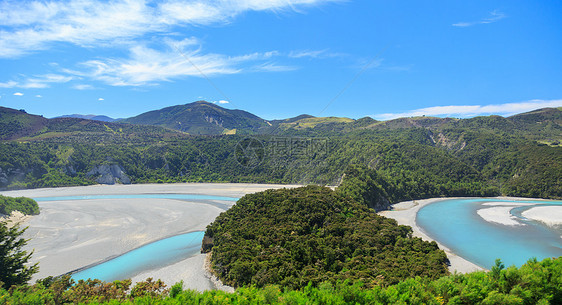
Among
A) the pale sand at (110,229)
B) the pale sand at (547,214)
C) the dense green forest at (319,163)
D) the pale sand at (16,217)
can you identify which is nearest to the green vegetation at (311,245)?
the pale sand at (110,229)

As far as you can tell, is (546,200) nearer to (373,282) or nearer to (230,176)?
(373,282)

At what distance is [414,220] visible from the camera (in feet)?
145

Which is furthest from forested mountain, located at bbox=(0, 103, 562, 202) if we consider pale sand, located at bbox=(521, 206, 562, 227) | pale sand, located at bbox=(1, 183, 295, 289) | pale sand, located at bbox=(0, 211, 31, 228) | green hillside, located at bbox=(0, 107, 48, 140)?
pale sand, located at bbox=(0, 211, 31, 228)

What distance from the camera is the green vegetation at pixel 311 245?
66.8 feet

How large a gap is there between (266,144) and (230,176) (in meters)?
22.8

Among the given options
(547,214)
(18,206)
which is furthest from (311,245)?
(18,206)

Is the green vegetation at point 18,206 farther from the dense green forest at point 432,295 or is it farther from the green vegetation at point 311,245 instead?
the dense green forest at point 432,295

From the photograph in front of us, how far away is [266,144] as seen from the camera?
113312 millimetres

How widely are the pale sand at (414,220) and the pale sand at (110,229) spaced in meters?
23.9

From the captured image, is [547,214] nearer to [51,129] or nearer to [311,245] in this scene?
[311,245]

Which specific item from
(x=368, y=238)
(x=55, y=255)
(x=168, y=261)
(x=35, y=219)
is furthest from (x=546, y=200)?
(x=35, y=219)

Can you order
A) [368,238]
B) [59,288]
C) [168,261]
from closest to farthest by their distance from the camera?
1. [59,288]
2. [368,238]
3. [168,261]

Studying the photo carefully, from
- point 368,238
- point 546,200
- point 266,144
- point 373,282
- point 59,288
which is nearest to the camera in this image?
point 59,288

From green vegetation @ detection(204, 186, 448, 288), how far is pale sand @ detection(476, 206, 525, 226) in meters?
25.1
